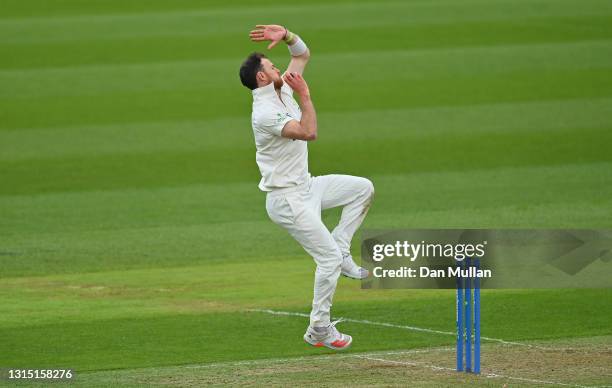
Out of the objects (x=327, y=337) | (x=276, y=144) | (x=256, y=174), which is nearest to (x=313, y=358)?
(x=327, y=337)

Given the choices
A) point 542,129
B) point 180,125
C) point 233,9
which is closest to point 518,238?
point 542,129

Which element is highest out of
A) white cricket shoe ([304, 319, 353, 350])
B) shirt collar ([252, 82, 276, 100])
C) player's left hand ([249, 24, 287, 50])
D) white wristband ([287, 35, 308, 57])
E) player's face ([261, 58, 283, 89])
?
player's left hand ([249, 24, 287, 50])

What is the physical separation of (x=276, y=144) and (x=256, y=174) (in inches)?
364

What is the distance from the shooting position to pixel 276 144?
9.77 metres

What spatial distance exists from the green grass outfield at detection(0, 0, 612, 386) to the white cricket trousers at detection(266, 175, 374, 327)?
65cm

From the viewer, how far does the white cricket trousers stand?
9766mm

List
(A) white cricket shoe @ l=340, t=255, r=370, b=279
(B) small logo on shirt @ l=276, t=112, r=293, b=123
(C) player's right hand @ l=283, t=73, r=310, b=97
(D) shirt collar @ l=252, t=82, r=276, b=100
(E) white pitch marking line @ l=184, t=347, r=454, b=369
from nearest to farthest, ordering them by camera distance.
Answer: (C) player's right hand @ l=283, t=73, r=310, b=97, (B) small logo on shirt @ l=276, t=112, r=293, b=123, (D) shirt collar @ l=252, t=82, r=276, b=100, (A) white cricket shoe @ l=340, t=255, r=370, b=279, (E) white pitch marking line @ l=184, t=347, r=454, b=369

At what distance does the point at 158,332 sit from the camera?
11727 mm

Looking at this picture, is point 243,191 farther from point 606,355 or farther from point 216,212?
point 606,355

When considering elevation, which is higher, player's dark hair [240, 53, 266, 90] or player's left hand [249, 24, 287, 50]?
player's left hand [249, 24, 287, 50]

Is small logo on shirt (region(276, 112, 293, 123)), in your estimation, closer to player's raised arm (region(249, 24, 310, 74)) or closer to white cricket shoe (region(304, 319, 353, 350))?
player's raised arm (region(249, 24, 310, 74))

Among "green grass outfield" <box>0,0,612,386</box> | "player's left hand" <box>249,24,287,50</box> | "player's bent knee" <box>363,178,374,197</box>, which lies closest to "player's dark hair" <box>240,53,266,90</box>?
"player's left hand" <box>249,24,287,50</box>

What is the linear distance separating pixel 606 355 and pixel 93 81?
13.9m

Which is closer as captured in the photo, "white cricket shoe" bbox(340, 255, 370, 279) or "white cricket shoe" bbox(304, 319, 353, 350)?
"white cricket shoe" bbox(304, 319, 353, 350)
